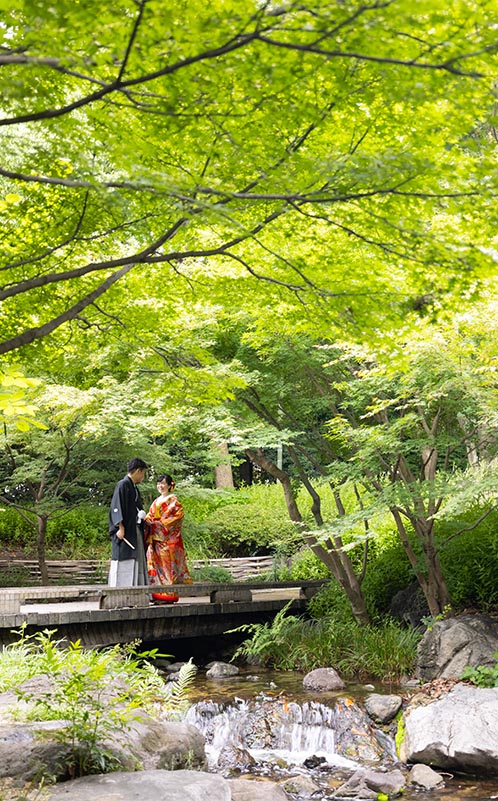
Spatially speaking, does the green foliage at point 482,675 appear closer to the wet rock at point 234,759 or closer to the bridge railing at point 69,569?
the wet rock at point 234,759

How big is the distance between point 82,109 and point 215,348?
786 cm

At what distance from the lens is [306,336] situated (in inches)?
455

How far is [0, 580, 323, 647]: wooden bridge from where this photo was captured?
10234 millimetres

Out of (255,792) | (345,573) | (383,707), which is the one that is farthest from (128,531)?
(255,792)

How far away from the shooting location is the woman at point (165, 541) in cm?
1289

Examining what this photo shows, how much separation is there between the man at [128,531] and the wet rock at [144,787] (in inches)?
284

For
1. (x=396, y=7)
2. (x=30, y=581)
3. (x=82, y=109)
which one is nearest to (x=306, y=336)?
(x=82, y=109)

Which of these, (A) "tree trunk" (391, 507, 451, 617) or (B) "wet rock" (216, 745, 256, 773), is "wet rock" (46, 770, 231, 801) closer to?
(B) "wet rock" (216, 745, 256, 773)

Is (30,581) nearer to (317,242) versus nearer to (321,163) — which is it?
(317,242)

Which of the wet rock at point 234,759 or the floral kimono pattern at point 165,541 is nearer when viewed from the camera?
the wet rock at point 234,759

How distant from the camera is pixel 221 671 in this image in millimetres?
12031

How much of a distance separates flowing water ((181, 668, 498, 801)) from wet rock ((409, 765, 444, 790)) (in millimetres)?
91

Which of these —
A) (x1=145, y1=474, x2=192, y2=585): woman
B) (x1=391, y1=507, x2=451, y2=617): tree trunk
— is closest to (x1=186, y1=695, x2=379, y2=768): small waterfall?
(x1=391, y1=507, x2=451, y2=617): tree trunk

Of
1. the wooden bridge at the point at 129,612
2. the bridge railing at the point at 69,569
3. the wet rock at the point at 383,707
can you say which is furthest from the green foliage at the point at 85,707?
the bridge railing at the point at 69,569
